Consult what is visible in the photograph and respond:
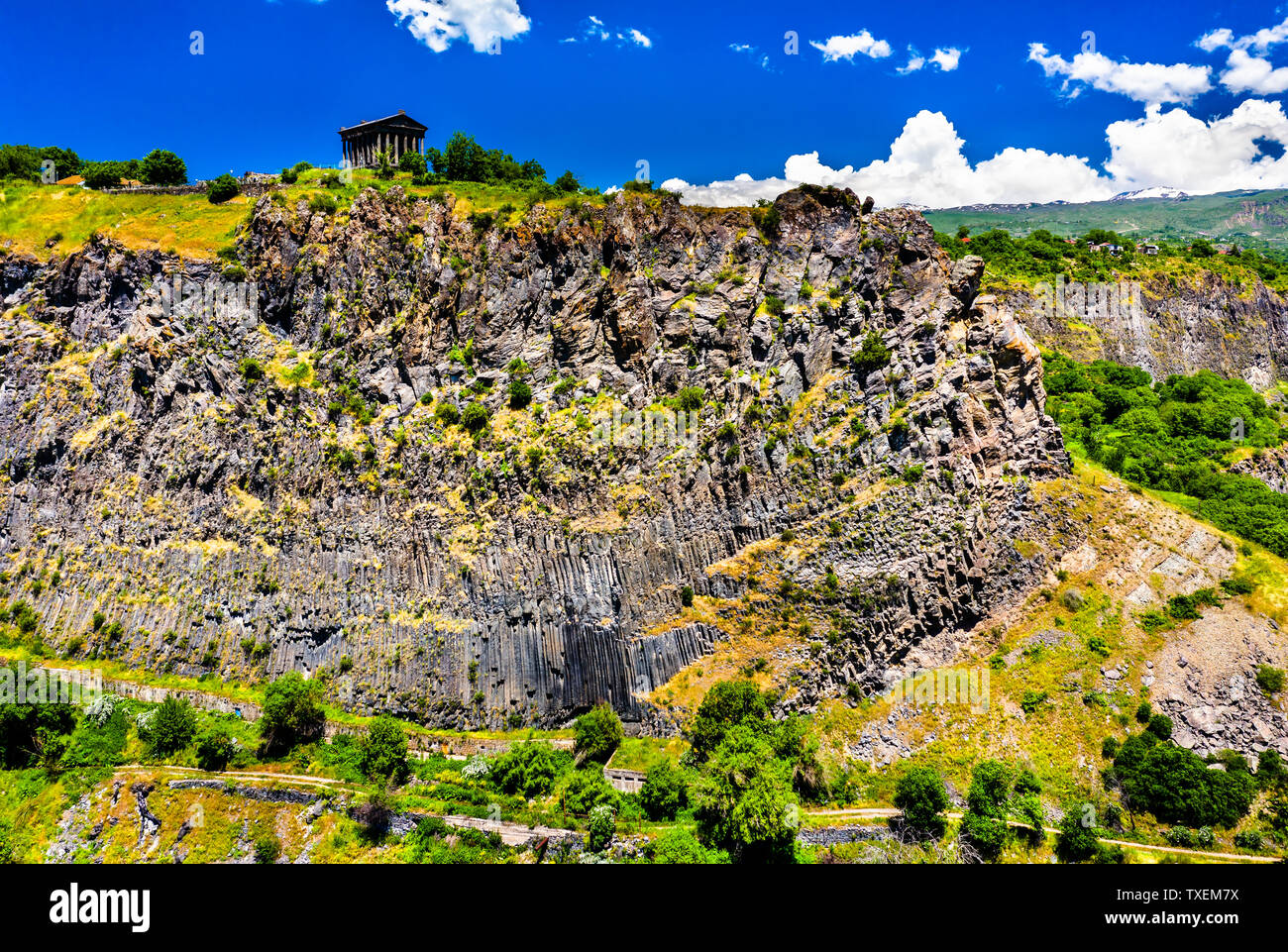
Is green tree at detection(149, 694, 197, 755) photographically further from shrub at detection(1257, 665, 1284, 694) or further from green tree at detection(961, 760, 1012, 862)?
shrub at detection(1257, 665, 1284, 694)

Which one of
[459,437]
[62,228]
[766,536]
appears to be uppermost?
[62,228]

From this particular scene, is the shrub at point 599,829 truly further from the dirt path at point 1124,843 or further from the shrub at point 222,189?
the shrub at point 222,189

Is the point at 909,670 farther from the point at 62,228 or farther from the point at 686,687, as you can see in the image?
the point at 62,228

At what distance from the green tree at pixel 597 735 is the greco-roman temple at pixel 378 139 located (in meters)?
57.4

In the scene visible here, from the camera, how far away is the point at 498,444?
4884 centimetres

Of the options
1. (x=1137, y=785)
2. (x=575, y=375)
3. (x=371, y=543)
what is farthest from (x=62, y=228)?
(x=1137, y=785)

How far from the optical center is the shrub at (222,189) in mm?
58531

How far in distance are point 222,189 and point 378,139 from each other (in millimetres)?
16749

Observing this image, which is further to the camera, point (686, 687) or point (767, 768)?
point (686, 687)

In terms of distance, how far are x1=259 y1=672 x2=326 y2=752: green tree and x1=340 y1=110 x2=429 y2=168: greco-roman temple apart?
51469 millimetres

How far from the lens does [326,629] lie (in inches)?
1829

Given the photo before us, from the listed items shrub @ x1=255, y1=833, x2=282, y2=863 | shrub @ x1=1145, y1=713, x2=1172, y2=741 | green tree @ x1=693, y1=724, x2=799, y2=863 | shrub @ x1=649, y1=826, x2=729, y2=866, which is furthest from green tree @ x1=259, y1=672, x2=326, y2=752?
shrub @ x1=1145, y1=713, x2=1172, y2=741

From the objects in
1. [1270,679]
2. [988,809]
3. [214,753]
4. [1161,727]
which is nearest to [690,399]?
[988,809]

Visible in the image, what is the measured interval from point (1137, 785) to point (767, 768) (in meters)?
20.3
